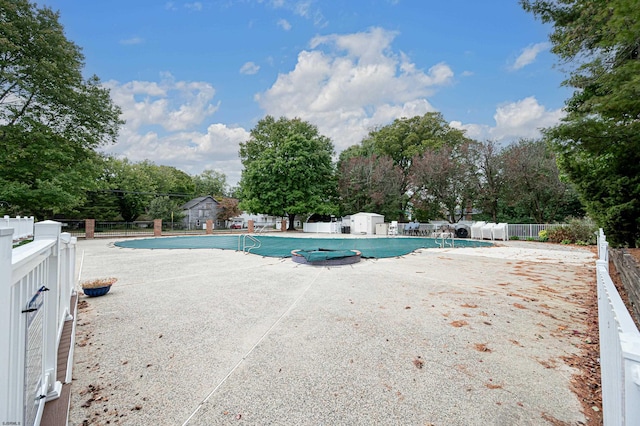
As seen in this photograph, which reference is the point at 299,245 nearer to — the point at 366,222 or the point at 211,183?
the point at 366,222

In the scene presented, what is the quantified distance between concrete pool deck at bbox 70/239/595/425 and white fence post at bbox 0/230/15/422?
1114 millimetres

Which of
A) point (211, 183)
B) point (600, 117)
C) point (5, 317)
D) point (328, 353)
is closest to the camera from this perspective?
point (5, 317)

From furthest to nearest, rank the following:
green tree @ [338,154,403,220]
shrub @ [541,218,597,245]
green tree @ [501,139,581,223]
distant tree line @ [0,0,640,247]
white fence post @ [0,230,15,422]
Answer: green tree @ [338,154,403,220], green tree @ [501,139,581,223], shrub @ [541,218,597,245], distant tree line @ [0,0,640,247], white fence post @ [0,230,15,422]

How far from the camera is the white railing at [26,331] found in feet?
3.06

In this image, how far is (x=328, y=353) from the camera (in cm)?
275

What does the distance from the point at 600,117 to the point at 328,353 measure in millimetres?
6678

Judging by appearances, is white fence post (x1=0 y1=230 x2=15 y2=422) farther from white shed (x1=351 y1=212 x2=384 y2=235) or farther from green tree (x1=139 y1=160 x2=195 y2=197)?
green tree (x1=139 y1=160 x2=195 y2=197)

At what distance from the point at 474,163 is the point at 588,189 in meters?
14.1

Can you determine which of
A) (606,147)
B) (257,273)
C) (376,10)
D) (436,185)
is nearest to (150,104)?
(376,10)

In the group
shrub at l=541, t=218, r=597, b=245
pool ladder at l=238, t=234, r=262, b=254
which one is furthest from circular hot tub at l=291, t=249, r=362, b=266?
shrub at l=541, t=218, r=597, b=245

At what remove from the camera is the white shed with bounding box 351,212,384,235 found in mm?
21781

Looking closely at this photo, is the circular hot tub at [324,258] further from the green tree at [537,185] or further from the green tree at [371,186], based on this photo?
the green tree at [371,186]

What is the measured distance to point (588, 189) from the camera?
726cm

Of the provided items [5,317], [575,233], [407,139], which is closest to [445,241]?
[575,233]
